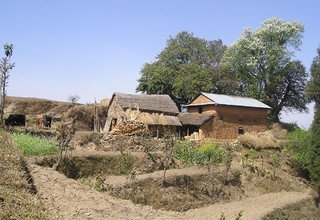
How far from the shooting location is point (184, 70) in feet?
147

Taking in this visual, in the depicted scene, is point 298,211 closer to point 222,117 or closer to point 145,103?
point 145,103

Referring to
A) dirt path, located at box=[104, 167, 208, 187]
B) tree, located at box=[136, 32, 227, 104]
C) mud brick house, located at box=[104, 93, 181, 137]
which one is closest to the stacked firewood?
mud brick house, located at box=[104, 93, 181, 137]

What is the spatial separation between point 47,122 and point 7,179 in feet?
89.6

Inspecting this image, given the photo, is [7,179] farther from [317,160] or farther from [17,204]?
[317,160]

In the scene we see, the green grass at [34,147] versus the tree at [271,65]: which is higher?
the tree at [271,65]

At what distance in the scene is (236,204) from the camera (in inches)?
781

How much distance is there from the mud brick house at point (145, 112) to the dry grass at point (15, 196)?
19077mm

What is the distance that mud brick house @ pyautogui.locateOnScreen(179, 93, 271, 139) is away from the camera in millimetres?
34625

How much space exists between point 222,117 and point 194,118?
2.80 m

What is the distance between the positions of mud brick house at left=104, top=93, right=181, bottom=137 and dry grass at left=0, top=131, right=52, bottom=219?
19.1 m

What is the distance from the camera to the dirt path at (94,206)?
462 inches

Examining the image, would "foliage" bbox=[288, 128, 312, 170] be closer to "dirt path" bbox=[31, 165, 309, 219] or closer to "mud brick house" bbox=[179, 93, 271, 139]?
"mud brick house" bbox=[179, 93, 271, 139]

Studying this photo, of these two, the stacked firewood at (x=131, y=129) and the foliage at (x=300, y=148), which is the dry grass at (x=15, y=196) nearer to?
the stacked firewood at (x=131, y=129)

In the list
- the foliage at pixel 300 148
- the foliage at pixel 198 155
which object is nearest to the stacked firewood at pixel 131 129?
the foliage at pixel 198 155
